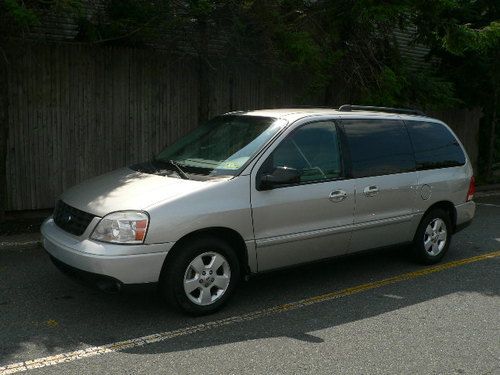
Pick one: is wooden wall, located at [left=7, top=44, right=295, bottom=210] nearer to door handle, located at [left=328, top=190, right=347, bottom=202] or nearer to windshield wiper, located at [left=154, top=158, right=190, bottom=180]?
windshield wiper, located at [left=154, top=158, right=190, bottom=180]

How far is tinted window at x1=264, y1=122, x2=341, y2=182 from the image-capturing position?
18.6 ft

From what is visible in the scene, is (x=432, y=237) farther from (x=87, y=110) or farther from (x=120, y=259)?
(x=87, y=110)

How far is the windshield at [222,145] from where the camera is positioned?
5.58 meters

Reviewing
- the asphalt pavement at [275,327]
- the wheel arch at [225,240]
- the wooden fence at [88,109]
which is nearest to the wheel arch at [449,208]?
the asphalt pavement at [275,327]

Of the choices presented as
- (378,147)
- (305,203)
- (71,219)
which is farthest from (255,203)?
(378,147)

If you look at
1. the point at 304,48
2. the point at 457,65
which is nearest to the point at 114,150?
the point at 304,48

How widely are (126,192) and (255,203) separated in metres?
1.11

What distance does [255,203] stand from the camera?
5367 millimetres

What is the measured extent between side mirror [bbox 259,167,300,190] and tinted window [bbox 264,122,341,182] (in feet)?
0.42

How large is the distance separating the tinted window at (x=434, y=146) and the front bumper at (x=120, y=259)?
11.1ft

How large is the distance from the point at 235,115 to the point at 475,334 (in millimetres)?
3146

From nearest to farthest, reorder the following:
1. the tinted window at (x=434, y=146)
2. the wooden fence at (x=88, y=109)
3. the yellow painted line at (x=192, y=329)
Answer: the yellow painted line at (x=192, y=329) → the tinted window at (x=434, y=146) → the wooden fence at (x=88, y=109)

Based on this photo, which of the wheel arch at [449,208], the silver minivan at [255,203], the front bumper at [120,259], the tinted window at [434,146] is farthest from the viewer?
the wheel arch at [449,208]

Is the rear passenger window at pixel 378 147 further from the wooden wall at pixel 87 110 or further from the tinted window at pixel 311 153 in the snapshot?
the wooden wall at pixel 87 110
